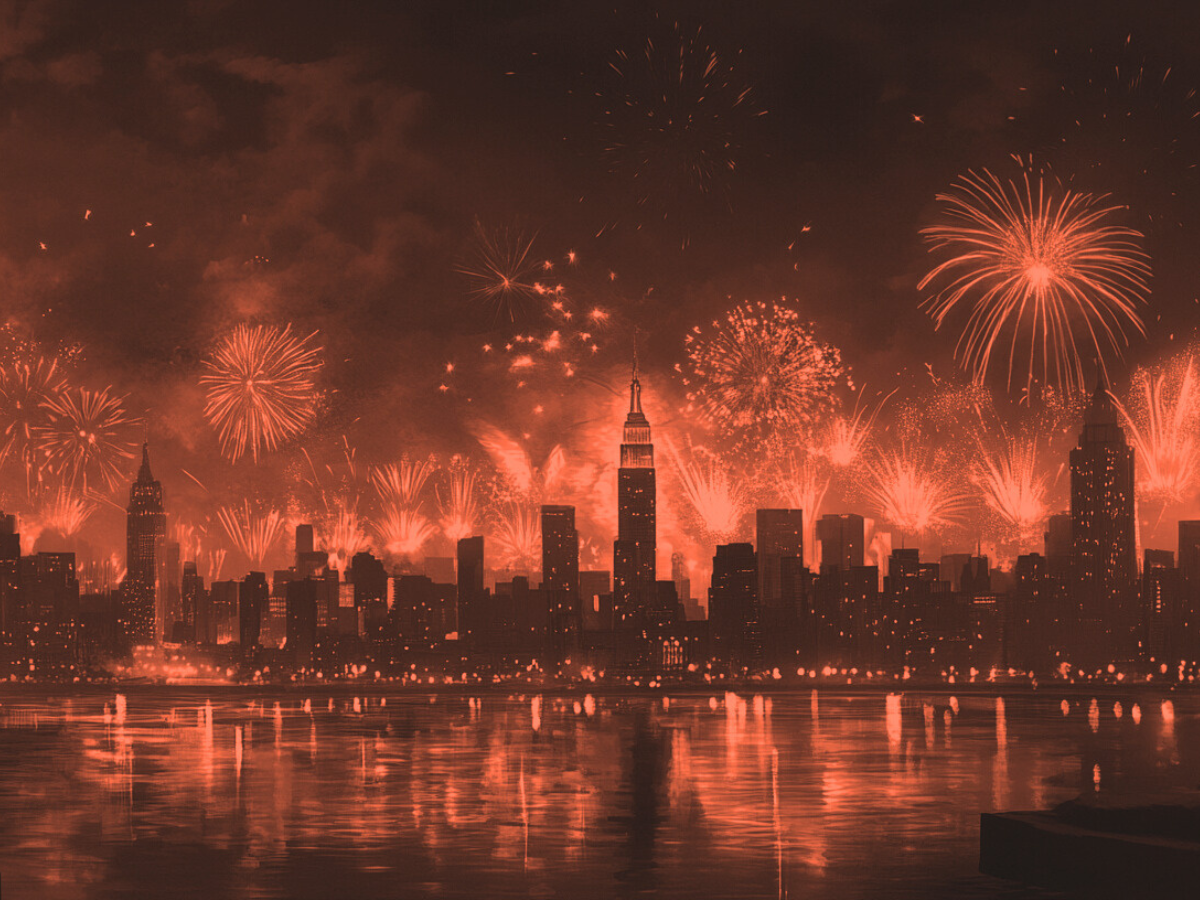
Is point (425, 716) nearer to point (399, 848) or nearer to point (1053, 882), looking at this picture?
point (399, 848)

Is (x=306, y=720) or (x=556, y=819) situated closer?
(x=556, y=819)

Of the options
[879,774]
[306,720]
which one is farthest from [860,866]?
[306,720]

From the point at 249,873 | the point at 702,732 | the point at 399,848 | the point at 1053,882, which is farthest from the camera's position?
the point at 702,732

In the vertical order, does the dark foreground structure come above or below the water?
above

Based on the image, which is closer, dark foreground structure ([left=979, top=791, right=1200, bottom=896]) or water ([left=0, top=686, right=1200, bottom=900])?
dark foreground structure ([left=979, top=791, right=1200, bottom=896])
